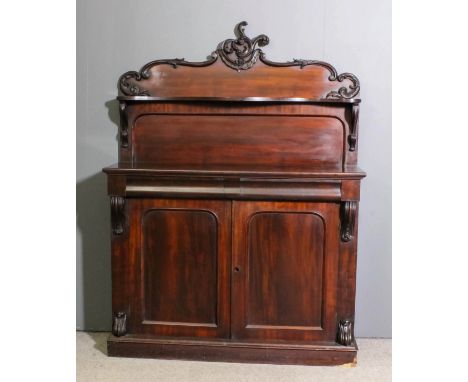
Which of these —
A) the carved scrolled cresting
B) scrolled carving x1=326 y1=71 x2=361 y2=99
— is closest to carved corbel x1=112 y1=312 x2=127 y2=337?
the carved scrolled cresting

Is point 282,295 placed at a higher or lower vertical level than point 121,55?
lower

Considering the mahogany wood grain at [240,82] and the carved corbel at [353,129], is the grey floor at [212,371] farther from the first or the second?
the mahogany wood grain at [240,82]

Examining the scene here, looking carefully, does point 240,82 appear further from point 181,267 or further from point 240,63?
point 181,267

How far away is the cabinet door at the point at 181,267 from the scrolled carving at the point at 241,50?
0.80m

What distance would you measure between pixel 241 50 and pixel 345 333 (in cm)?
156

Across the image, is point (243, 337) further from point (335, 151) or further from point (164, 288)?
point (335, 151)

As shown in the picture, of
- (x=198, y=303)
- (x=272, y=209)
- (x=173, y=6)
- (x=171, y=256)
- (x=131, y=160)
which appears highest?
(x=173, y=6)

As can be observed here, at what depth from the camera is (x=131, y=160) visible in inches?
110

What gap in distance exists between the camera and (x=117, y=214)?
8.13 feet

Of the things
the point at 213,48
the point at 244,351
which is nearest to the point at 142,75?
the point at 213,48

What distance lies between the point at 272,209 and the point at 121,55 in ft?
3.98

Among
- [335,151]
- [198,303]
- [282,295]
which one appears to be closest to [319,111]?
[335,151]

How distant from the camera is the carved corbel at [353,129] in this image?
265cm

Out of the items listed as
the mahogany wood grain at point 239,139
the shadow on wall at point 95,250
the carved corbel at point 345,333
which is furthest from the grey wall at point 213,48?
the carved corbel at point 345,333
